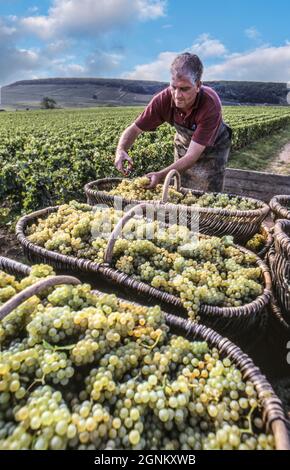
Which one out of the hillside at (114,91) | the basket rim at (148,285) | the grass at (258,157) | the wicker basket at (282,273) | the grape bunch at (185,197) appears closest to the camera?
the basket rim at (148,285)

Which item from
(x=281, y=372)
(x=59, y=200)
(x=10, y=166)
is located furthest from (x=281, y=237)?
(x=10, y=166)

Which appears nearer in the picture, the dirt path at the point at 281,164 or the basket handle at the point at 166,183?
the basket handle at the point at 166,183

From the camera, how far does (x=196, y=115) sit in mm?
4020

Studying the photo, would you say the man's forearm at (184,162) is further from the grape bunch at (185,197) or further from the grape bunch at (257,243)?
the grape bunch at (257,243)

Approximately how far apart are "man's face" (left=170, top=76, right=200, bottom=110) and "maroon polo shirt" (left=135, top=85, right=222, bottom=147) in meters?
0.19

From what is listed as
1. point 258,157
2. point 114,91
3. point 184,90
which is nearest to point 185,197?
point 184,90

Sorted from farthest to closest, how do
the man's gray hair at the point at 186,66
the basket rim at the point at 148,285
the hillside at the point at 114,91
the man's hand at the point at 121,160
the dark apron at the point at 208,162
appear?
1. the hillside at the point at 114,91
2. the dark apron at the point at 208,162
3. the man's hand at the point at 121,160
4. the man's gray hair at the point at 186,66
5. the basket rim at the point at 148,285

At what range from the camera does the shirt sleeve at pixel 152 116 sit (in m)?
4.27

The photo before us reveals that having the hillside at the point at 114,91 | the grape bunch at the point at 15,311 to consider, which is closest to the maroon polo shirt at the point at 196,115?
the grape bunch at the point at 15,311

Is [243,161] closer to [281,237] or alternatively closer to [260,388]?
[281,237]

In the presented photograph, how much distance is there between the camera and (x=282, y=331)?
8.35 feet

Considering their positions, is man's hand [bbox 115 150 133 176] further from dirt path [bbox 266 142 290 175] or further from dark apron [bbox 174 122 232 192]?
dirt path [bbox 266 142 290 175]

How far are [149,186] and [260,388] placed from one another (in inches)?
104

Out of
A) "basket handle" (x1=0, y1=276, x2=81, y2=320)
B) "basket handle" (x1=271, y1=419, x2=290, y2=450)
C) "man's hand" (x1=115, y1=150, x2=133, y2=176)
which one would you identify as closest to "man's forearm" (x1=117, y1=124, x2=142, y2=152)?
"man's hand" (x1=115, y1=150, x2=133, y2=176)
